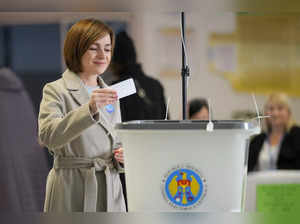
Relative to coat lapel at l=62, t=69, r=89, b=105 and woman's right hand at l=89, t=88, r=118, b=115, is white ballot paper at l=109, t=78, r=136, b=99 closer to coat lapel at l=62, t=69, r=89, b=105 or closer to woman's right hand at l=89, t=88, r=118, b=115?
woman's right hand at l=89, t=88, r=118, b=115

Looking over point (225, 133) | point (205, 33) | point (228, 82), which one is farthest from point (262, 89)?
point (225, 133)

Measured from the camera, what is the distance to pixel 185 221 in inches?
20.9

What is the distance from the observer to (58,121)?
4.80 feet

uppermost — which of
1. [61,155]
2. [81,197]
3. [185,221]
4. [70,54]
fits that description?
[70,54]

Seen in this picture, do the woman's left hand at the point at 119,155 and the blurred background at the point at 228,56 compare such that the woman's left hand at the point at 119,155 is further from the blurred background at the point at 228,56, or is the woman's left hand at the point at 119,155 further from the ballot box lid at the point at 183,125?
the blurred background at the point at 228,56

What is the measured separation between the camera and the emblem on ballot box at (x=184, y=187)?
38.3 inches

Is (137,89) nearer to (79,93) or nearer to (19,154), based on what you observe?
(79,93)

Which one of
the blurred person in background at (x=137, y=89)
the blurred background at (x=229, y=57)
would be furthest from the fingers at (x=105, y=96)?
the blurred background at (x=229, y=57)

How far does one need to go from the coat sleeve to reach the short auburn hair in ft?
0.38

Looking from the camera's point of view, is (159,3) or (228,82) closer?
(159,3)

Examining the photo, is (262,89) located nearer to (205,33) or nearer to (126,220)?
(205,33)

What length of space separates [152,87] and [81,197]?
0.93 meters

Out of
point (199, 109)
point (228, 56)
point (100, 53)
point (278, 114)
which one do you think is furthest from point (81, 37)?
point (228, 56)

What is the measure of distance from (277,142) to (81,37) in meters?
2.22
